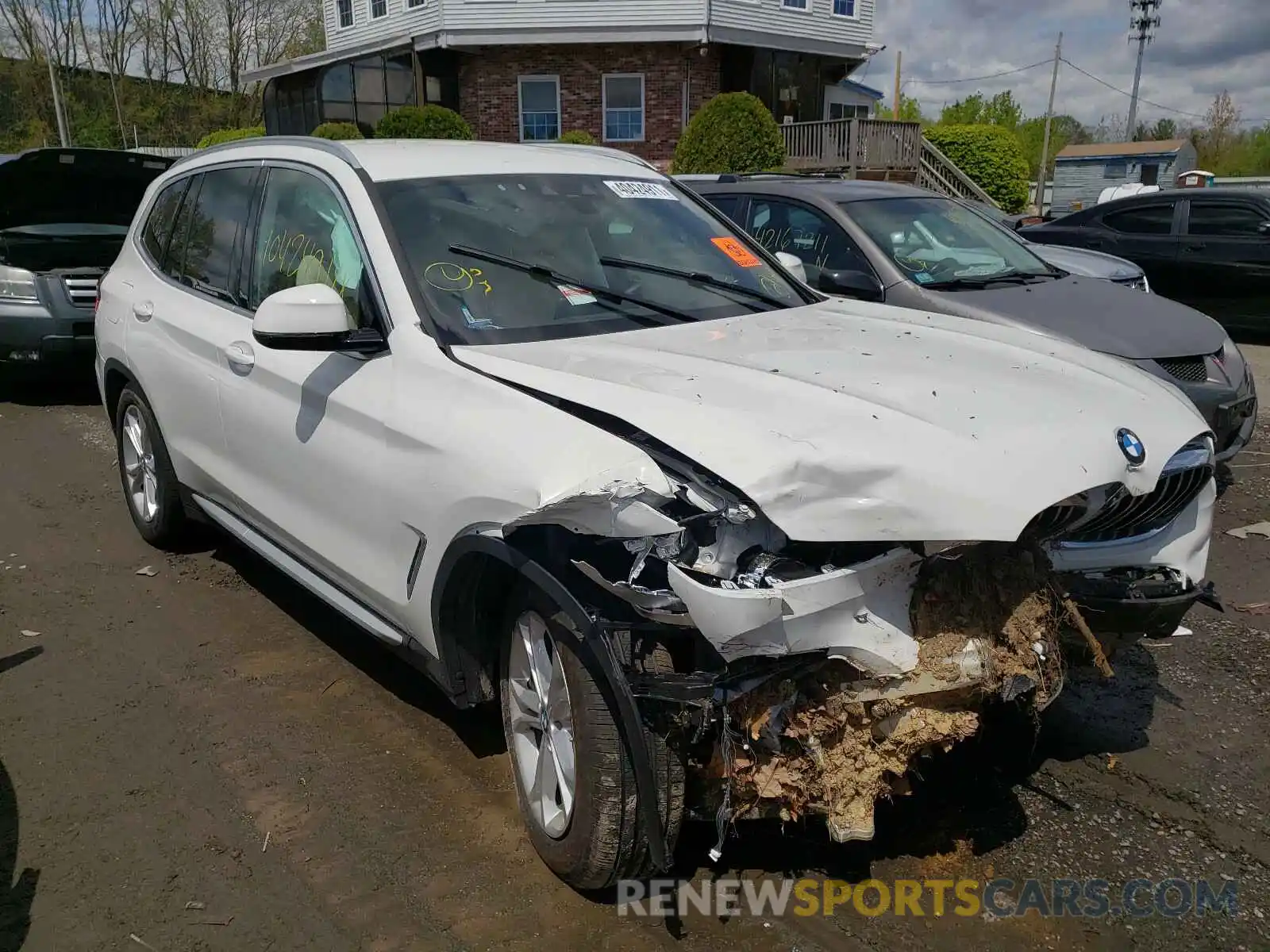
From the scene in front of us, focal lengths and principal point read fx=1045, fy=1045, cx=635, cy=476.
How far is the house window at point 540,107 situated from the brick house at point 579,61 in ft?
0.09

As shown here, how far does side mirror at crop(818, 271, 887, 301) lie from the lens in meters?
6.11

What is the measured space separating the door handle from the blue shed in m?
31.0

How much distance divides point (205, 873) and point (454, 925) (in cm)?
77

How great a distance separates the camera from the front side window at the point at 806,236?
6.53 metres

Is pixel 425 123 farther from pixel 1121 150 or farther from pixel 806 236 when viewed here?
pixel 1121 150

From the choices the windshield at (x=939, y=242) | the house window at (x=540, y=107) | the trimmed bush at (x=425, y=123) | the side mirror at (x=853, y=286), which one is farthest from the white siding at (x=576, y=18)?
the side mirror at (x=853, y=286)

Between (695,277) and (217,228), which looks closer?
(695,277)

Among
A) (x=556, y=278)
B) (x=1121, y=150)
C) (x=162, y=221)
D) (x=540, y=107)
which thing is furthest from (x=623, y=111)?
(x=556, y=278)

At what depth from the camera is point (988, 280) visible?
6.54 meters

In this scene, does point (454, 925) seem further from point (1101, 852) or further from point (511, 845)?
point (1101, 852)

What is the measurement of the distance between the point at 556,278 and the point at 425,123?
2002cm

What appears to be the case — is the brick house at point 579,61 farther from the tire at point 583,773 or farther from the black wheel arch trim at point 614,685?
the black wheel arch trim at point 614,685

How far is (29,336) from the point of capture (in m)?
8.66

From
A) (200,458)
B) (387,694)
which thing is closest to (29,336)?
(200,458)
